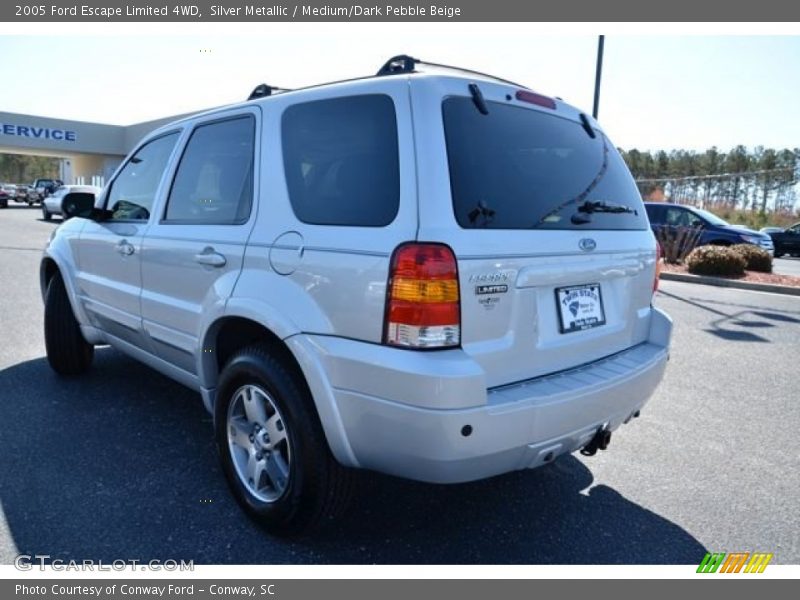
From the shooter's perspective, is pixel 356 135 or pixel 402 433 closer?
pixel 402 433

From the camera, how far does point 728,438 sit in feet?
Result: 12.4

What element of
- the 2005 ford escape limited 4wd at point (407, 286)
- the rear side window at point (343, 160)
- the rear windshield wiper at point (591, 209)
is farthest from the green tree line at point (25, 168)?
the rear windshield wiper at point (591, 209)

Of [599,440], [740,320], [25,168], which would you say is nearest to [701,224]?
[740,320]

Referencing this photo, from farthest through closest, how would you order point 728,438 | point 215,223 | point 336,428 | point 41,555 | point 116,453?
point 728,438
point 116,453
point 215,223
point 41,555
point 336,428

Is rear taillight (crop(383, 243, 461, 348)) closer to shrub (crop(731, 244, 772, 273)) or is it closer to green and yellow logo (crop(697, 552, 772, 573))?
green and yellow logo (crop(697, 552, 772, 573))

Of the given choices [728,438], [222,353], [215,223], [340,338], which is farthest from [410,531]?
[728,438]

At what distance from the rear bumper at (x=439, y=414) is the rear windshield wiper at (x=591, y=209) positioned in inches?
27.1

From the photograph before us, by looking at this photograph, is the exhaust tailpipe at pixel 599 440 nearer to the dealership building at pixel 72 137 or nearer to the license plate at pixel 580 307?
the license plate at pixel 580 307

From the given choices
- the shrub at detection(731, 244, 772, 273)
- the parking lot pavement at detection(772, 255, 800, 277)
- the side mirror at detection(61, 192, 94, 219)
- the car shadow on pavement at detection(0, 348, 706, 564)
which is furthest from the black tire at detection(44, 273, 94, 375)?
the parking lot pavement at detection(772, 255, 800, 277)

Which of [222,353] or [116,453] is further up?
[222,353]

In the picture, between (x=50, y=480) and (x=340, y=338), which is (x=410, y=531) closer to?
(x=340, y=338)

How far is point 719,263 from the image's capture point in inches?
470

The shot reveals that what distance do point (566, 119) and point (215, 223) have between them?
1821 millimetres

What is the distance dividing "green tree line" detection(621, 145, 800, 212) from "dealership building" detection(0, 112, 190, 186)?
35580mm
